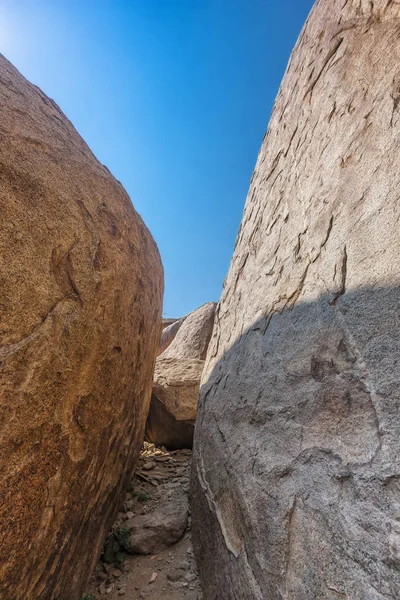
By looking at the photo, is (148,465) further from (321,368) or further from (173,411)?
(321,368)

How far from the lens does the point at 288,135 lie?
297 cm

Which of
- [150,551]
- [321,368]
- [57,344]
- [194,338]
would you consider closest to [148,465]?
[150,551]

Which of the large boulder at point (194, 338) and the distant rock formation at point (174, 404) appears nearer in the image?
the distant rock formation at point (174, 404)

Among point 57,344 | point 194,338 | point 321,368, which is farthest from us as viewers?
point 194,338

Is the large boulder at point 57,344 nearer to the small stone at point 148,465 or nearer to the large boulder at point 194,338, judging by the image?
the small stone at point 148,465

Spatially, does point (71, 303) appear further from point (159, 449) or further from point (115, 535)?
point (159, 449)

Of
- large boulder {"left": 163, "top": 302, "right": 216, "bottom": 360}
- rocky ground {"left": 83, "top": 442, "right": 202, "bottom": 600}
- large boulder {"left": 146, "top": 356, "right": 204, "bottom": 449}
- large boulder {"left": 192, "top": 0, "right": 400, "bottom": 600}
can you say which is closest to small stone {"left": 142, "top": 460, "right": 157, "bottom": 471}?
rocky ground {"left": 83, "top": 442, "right": 202, "bottom": 600}

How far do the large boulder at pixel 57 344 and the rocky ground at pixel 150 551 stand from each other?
19 centimetres

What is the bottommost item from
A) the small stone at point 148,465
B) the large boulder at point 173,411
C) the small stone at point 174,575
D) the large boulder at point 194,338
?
the small stone at point 174,575

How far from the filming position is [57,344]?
171 centimetres

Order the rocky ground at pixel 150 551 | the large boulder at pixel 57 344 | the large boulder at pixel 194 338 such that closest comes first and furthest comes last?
1. the large boulder at pixel 57 344
2. the rocky ground at pixel 150 551
3. the large boulder at pixel 194 338

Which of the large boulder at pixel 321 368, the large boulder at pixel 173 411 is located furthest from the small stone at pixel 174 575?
the large boulder at pixel 173 411

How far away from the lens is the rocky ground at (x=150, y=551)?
225 centimetres

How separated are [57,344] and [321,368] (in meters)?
1.37
